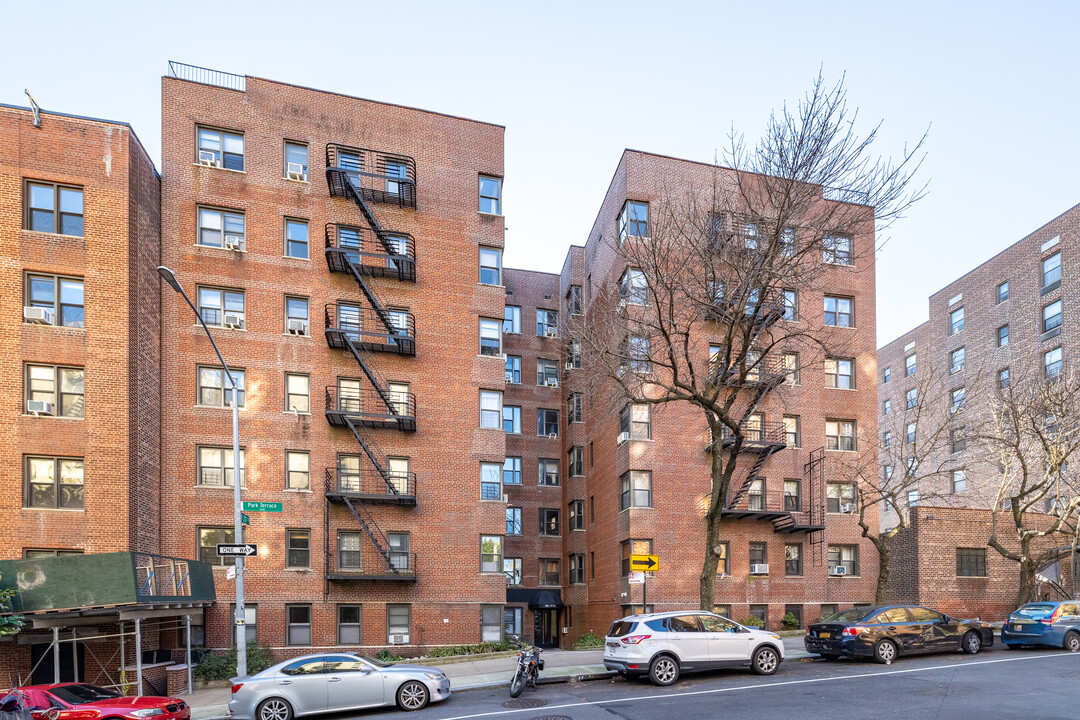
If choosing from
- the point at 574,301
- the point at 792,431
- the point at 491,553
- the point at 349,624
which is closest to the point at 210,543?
the point at 349,624

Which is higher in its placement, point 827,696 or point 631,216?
point 631,216

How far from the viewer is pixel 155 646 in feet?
78.8

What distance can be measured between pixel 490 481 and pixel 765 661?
48.7 feet

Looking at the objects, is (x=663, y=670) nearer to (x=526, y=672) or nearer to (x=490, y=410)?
(x=526, y=672)

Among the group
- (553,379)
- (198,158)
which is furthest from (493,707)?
(553,379)

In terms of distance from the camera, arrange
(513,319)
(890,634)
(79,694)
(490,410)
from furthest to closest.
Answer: (513,319), (490,410), (890,634), (79,694)

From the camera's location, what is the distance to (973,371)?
4847 cm

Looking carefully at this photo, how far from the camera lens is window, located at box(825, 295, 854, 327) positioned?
3491 cm

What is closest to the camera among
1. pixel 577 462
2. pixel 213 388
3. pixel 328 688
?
pixel 328 688

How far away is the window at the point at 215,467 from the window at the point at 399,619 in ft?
23.8

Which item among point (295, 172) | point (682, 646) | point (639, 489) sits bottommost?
point (682, 646)

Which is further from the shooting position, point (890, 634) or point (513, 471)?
point (513, 471)

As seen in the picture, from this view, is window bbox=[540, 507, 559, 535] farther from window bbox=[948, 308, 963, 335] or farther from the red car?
window bbox=[948, 308, 963, 335]

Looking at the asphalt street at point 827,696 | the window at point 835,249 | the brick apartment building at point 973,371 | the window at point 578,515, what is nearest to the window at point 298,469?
the asphalt street at point 827,696
